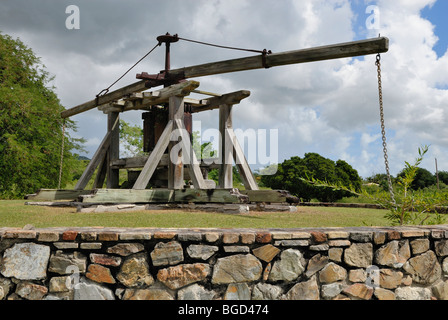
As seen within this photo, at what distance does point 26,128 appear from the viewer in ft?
55.6

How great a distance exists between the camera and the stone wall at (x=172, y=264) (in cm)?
355

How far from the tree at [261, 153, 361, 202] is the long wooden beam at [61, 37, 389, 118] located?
7246 mm

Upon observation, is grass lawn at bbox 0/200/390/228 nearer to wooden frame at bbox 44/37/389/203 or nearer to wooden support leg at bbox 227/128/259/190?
wooden frame at bbox 44/37/389/203

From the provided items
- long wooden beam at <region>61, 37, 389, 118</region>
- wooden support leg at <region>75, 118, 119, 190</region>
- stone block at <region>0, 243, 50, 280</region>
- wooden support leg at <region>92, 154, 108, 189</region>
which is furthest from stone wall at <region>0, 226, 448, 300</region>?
wooden support leg at <region>92, 154, 108, 189</region>

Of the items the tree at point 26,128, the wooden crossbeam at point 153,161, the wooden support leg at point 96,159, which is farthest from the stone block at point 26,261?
the tree at point 26,128

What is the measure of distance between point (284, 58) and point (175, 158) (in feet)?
9.49

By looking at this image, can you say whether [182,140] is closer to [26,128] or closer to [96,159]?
[96,159]

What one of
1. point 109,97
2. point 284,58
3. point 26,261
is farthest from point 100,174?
point 26,261

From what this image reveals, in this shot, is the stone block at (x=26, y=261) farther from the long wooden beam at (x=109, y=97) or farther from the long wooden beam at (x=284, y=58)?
the long wooden beam at (x=109, y=97)

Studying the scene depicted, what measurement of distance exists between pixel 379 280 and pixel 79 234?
278 centimetres

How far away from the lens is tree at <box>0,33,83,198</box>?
16.1 meters
